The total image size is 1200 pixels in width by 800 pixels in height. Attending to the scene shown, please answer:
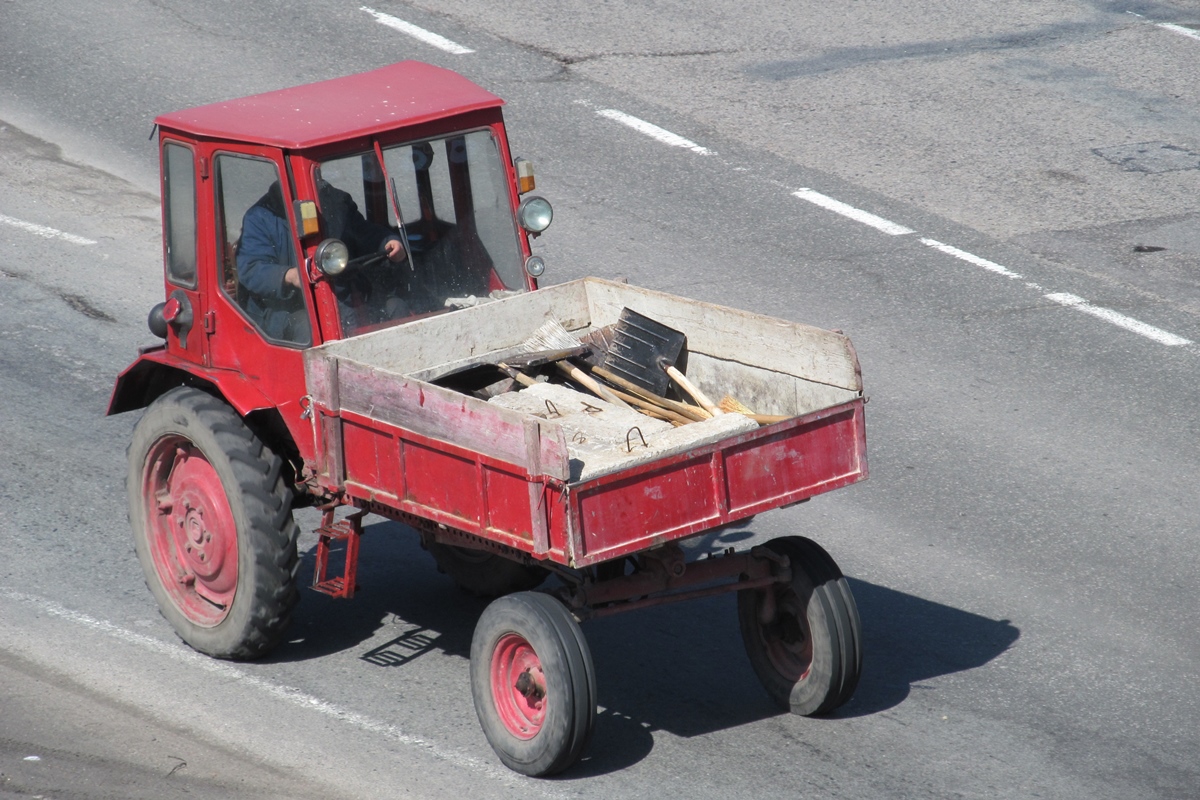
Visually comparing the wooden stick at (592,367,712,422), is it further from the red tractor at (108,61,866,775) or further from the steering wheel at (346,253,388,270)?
the steering wheel at (346,253,388,270)

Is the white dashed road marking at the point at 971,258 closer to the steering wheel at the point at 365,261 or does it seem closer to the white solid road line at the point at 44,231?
the steering wheel at the point at 365,261

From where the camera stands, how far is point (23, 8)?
16094mm

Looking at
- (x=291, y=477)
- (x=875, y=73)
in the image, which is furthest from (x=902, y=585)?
(x=875, y=73)

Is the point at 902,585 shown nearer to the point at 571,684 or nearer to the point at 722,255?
the point at 571,684

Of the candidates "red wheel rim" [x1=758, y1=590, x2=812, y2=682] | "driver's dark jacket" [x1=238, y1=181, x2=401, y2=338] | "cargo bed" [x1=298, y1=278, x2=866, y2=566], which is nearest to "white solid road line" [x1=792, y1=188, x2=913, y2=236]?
"cargo bed" [x1=298, y1=278, x2=866, y2=566]

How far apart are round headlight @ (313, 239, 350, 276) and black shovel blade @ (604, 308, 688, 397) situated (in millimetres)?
1355

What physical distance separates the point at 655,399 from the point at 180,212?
2384 mm

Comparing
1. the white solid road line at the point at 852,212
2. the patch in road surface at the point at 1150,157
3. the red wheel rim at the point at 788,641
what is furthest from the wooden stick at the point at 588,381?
the patch in road surface at the point at 1150,157

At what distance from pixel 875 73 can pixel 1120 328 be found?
518cm

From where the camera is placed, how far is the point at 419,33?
15664 millimetres

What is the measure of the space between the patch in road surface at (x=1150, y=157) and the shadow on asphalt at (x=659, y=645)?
6.87 m

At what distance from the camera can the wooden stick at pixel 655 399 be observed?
6695 mm

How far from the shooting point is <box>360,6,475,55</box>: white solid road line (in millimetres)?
15312

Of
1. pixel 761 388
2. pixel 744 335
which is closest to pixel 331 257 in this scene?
pixel 744 335
